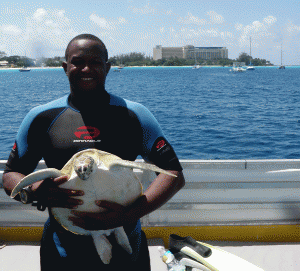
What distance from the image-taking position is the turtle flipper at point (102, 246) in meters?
1.51

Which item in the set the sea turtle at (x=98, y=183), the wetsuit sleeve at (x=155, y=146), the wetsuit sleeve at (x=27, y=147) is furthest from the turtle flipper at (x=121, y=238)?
the wetsuit sleeve at (x=27, y=147)

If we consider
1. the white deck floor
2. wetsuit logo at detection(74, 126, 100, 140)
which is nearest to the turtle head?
wetsuit logo at detection(74, 126, 100, 140)

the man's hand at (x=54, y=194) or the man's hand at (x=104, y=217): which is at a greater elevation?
the man's hand at (x=54, y=194)

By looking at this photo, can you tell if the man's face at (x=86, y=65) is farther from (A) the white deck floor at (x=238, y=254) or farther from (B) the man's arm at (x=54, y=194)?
(A) the white deck floor at (x=238, y=254)

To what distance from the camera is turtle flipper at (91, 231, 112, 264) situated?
4.95 feet

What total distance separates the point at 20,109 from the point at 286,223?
2909 cm

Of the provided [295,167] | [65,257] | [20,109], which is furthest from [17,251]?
[20,109]

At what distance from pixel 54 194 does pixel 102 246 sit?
0.31 meters

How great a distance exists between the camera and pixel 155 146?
1646 mm

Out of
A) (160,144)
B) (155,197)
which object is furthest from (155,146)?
(155,197)

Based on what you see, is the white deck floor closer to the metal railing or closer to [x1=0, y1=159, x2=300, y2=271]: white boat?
[x1=0, y1=159, x2=300, y2=271]: white boat

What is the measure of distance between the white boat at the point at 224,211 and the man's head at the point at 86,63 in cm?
198

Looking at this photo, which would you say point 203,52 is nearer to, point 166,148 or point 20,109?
point 20,109

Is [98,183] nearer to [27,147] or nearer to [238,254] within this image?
[27,147]
